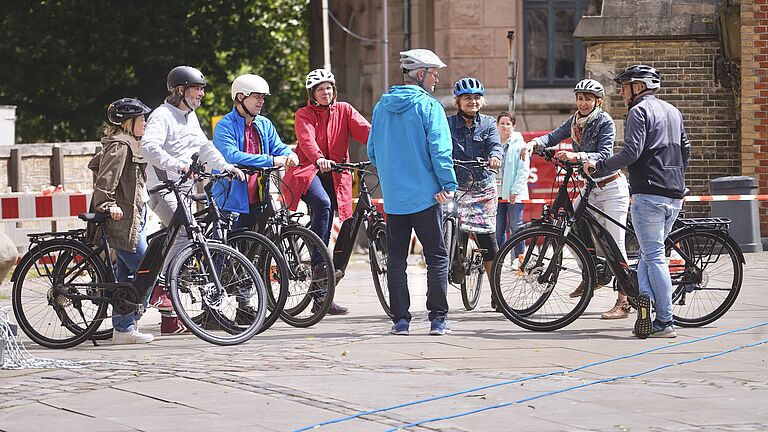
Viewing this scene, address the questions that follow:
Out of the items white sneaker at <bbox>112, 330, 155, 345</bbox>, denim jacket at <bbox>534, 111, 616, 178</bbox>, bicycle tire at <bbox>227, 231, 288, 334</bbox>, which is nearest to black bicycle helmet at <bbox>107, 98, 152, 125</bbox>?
bicycle tire at <bbox>227, 231, 288, 334</bbox>

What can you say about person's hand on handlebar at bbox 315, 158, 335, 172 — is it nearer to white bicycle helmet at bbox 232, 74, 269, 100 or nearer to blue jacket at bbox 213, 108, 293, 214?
blue jacket at bbox 213, 108, 293, 214

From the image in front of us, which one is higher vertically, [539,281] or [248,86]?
[248,86]

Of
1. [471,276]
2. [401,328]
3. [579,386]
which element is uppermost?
[471,276]

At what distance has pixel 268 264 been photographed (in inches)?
412

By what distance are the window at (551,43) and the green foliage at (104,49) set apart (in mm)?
8803

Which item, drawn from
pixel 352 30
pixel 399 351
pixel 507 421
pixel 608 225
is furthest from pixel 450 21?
pixel 507 421

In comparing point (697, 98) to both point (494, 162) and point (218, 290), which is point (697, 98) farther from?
point (218, 290)

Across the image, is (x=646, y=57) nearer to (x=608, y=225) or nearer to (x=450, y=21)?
(x=608, y=225)

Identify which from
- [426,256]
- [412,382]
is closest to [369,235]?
[426,256]

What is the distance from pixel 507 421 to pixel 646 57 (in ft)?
38.2

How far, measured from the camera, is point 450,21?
30406mm

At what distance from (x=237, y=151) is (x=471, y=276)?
2.20m

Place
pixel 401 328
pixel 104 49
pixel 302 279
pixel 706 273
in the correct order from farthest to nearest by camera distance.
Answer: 1. pixel 104 49
2. pixel 302 279
3. pixel 706 273
4. pixel 401 328

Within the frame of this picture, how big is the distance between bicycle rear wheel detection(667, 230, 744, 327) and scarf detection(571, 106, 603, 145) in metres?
1.31
